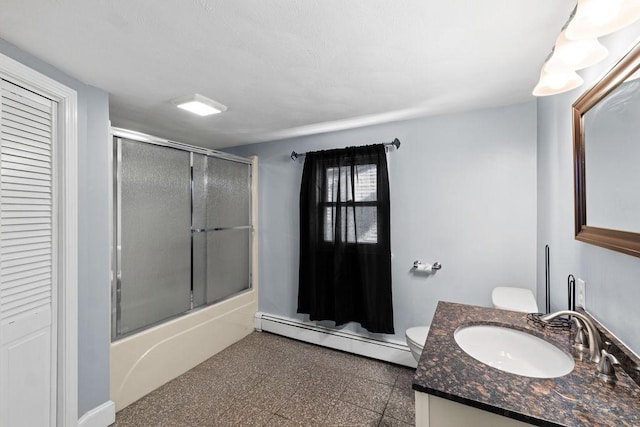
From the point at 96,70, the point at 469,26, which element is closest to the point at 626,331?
the point at 469,26

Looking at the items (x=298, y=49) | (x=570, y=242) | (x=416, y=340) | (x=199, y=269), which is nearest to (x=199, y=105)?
(x=298, y=49)

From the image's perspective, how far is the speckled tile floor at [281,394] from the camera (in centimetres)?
185

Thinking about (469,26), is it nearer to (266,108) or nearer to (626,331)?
(626,331)

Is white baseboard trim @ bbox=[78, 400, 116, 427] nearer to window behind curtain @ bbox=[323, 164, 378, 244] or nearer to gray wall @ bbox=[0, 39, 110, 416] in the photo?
gray wall @ bbox=[0, 39, 110, 416]

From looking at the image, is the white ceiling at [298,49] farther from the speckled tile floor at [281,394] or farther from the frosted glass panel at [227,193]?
the speckled tile floor at [281,394]

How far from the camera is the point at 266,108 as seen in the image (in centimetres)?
222

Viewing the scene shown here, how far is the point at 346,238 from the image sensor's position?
2660mm

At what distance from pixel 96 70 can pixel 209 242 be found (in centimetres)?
163

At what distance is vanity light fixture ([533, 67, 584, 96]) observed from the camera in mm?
1078

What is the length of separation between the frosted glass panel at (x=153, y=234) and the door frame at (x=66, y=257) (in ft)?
1.24

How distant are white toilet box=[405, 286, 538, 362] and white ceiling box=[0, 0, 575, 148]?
1.41 meters

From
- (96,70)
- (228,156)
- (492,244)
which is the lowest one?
(492,244)

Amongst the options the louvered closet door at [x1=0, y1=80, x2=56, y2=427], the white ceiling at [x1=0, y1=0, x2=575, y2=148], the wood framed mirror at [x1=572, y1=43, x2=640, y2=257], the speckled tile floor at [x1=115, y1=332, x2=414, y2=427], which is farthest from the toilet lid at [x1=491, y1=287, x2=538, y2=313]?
the louvered closet door at [x1=0, y1=80, x2=56, y2=427]

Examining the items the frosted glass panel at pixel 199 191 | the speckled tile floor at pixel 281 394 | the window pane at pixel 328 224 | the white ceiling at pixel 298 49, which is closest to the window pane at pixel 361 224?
the window pane at pixel 328 224
